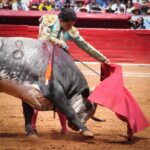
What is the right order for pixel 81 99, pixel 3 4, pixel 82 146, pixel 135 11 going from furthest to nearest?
pixel 3 4, pixel 135 11, pixel 81 99, pixel 82 146

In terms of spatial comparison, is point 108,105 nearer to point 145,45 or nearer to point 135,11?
point 145,45

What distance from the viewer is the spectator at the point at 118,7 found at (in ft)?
48.5

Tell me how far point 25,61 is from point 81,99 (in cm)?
71

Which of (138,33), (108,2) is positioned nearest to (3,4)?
(108,2)

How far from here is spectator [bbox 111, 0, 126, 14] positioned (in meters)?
14.8

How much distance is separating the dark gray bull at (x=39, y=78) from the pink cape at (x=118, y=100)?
0.26m

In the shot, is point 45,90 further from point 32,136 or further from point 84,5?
point 84,5

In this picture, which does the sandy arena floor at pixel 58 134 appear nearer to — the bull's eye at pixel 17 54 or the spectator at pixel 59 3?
the bull's eye at pixel 17 54

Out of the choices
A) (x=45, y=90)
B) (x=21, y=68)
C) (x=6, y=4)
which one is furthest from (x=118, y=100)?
(x=6, y=4)

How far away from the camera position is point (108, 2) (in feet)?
50.0

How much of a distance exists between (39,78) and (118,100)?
0.83m

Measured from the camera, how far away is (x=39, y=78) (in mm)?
5359

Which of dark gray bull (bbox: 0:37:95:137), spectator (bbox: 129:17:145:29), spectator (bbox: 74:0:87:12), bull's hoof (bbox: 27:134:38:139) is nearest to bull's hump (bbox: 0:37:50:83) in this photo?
dark gray bull (bbox: 0:37:95:137)

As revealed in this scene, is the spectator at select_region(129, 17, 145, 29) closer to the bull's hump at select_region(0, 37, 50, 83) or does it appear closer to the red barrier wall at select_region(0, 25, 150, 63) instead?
the red barrier wall at select_region(0, 25, 150, 63)
